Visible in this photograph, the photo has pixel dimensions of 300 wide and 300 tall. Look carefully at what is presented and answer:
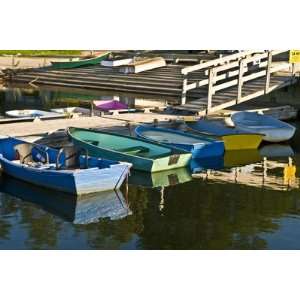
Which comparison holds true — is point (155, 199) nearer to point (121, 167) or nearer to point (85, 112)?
point (121, 167)

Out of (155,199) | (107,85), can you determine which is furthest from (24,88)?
(155,199)

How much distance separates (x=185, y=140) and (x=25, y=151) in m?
5.57

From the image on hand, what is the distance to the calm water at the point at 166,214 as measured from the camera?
12.2 m

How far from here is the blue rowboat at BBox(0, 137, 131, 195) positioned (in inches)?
588

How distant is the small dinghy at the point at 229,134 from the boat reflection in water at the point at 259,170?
23 centimetres

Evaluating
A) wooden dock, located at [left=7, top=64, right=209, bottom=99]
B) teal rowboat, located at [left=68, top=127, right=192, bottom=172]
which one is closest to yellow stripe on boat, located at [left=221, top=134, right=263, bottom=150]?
teal rowboat, located at [left=68, top=127, right=192, bottom=172]

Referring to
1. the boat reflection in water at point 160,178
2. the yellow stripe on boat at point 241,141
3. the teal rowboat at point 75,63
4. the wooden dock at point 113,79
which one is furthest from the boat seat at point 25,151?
the teal rowboat at point 75,63

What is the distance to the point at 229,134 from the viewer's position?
67.9 feet

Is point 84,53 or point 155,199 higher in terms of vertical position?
point 84,53

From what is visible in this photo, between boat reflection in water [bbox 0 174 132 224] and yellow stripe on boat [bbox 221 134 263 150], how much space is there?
612cm

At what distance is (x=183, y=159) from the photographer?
58.7ft

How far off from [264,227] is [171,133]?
8095 mm

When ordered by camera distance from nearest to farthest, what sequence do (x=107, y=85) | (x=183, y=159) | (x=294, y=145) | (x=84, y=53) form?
(x=183, y=159), (x=294, y=145), (x=107, y=85), (x=84, y=53)

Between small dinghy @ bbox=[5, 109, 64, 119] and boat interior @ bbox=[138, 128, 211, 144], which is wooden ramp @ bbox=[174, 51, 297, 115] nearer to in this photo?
boat interior @ bbox=[138, 128, 211, 144]
